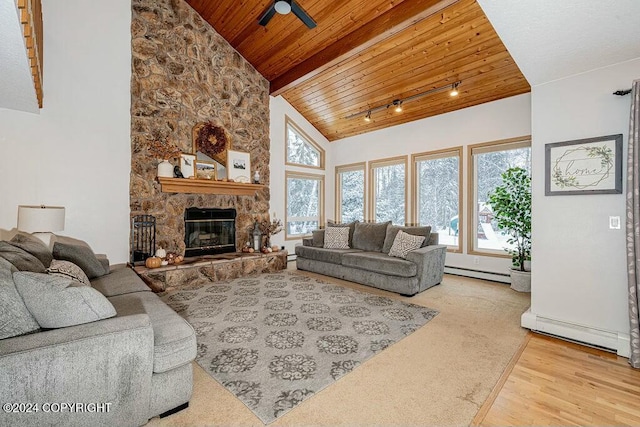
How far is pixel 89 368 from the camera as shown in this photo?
53.8 inches

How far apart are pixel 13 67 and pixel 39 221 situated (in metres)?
1.45

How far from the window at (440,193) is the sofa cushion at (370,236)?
1.14 meters

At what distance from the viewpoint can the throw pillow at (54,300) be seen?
1.41 m

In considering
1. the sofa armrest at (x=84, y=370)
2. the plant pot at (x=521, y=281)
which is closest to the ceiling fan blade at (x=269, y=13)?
the sofa armrest at (x=84, y=370)

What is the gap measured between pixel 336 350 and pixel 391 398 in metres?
0.67

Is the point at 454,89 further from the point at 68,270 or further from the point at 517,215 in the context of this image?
the point at 68,270

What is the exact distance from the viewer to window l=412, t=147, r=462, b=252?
536cm

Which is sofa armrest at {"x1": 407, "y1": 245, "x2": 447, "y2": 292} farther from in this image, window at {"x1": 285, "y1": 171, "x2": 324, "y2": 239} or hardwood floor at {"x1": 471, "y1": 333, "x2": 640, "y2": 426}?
window at {"x1": 285, "y1": 171, "x2": 324, "y2": 239}

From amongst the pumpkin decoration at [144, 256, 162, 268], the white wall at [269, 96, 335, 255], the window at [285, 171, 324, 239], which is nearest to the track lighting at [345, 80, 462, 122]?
the white wall at [269, 96, 335, 255]

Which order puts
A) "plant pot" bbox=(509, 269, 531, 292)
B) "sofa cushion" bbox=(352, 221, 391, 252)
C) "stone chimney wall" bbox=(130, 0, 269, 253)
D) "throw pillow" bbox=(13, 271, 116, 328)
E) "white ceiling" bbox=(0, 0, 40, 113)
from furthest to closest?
"sofa cushion" bbox=(352, 221, 391, 252)
"stone chimney wall" bbox=(130, 0, 269, 253)
"plant pot" bbox=(509, 269, 531, 292)
"white ceiling" bbox=(0, 0, 40, 113)
"throw pillow" bbox=(13, 271, 116, 328)

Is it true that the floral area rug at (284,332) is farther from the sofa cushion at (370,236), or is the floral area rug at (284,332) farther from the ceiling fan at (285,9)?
the ceiling fan at (285,9)

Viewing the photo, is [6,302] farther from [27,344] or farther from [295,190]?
[295,190]

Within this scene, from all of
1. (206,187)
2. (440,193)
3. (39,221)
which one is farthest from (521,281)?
(39,221)

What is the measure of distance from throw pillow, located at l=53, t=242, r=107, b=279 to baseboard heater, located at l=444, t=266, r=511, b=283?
5237 millimetres
